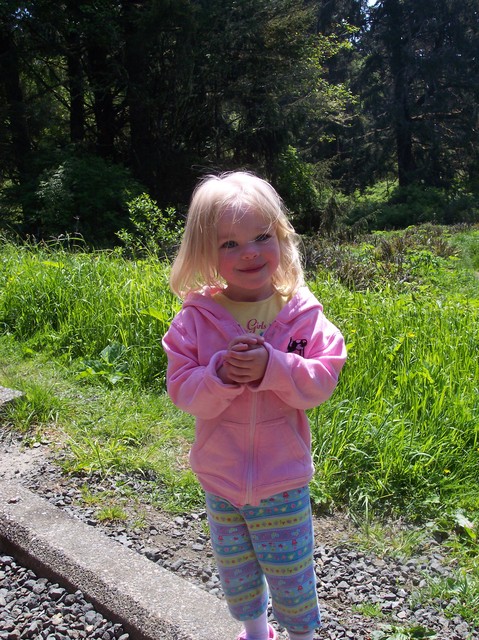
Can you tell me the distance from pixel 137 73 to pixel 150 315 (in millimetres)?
13678

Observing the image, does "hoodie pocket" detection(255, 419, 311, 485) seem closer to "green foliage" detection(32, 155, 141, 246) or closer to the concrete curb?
the concrete curb

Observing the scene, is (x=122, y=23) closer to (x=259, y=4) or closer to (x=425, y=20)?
(x=259, y=4)

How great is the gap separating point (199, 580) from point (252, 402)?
3.49 ft

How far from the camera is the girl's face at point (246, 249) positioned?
1.69 m

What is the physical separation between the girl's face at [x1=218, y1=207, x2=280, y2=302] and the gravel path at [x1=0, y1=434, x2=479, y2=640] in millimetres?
1258

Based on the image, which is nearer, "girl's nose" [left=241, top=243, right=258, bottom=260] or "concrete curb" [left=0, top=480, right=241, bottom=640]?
"girl's nose" [left=241, top=243, right=258, bottom=260]

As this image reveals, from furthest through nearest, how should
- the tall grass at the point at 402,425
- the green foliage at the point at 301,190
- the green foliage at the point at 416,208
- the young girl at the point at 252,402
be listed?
the green foliage at the point at 416,208, the green foliage at the point at 301,190, the tall grass at the point at 402,425, the young girl at the point at 252,402

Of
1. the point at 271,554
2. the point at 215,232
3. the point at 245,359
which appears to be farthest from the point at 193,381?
the point at 271,554

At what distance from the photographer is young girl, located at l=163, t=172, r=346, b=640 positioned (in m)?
1.67

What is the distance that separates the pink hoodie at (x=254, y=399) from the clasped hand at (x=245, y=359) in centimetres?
4

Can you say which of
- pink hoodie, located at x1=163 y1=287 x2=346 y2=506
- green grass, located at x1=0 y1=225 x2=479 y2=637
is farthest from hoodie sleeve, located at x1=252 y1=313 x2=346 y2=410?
green grass, located at x1=0 y1=225 x2=479 y2=637

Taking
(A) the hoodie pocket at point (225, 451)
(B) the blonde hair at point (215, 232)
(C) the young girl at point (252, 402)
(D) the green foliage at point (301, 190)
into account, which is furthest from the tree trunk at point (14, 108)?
(A) the hoodie pocket at point (225, 451)

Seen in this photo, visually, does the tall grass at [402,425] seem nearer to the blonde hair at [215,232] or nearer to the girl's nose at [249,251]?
the blonde hair at [215,232]

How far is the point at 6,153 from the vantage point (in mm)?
16016
